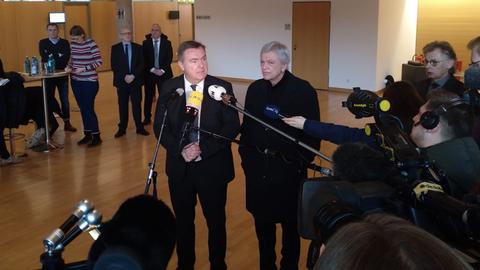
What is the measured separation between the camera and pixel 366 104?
1.85m

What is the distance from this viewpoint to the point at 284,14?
12.9 metres

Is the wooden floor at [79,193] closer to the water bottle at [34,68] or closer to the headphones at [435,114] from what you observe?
the water bottle at [34,68]

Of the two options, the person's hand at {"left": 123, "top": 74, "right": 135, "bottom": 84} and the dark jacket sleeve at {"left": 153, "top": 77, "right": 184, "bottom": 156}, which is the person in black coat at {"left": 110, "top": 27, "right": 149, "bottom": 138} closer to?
the person's hand at {"left": 123, "top": 74, "right": 135, "bottom": 84}

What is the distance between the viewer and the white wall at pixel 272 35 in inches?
463

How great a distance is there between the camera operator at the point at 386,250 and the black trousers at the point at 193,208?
7.77 ft

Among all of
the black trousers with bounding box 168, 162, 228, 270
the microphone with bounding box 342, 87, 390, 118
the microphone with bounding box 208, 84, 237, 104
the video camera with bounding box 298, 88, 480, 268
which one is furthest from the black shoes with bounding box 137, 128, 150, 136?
the video camera with bounding box 298, 88, 480, 268

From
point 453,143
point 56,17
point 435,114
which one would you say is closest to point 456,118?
point 453,143

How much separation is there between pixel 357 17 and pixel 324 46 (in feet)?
3.48

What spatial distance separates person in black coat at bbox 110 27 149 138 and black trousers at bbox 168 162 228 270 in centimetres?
465

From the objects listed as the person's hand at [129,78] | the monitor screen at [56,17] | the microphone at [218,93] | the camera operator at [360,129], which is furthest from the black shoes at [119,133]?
the monitor screen at [56,17]

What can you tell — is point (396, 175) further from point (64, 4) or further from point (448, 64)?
point (64, 4)

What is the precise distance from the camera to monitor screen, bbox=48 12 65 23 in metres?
14.0

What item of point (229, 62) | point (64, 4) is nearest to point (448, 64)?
point (229, 62)

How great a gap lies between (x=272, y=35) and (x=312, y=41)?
3.81 feet
